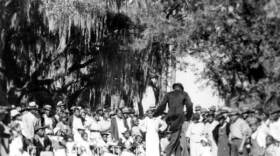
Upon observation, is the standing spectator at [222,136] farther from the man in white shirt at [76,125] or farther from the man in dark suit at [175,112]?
the man in white shirt at [76,125]

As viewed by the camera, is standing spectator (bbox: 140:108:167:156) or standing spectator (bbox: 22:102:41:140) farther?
standing spectator (bbox: 22:102:41:140)

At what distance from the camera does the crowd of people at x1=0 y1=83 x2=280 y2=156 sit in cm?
1584

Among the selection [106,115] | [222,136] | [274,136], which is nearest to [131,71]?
[106,115]

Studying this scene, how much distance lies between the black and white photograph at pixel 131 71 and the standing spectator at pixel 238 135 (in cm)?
2

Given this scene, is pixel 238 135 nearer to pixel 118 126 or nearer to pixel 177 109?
pixel 177 109

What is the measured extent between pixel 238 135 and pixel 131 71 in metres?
12.9

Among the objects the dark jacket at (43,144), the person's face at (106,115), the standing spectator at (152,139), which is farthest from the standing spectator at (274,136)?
the person's face at (106,115)

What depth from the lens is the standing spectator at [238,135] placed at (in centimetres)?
1669

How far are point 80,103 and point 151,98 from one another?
4253mm

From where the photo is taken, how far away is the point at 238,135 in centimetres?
1675

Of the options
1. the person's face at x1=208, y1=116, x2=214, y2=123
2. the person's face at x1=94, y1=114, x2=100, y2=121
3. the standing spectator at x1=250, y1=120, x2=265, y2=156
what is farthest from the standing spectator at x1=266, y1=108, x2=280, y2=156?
the person's face at x1=94, y1=114, x2=100, y2=121

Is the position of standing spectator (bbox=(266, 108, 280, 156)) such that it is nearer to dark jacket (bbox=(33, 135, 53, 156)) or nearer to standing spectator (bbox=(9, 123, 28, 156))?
standing spectator (bbox=(9, 123, 28, 156))

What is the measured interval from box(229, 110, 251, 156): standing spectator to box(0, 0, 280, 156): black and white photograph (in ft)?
0.08

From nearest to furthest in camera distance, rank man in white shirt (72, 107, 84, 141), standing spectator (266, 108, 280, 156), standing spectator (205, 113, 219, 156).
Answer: standing spectator (266, 108, 280, 156) → standing spectator (205, 113, 219, 156) → man in white shirt (72, 107, 84, 141)
